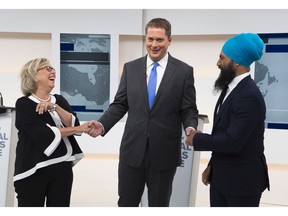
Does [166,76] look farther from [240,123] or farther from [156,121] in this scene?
[240,123]

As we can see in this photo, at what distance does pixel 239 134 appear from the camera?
1.96 metres

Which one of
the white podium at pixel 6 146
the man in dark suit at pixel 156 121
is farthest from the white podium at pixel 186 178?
the white podium at pixel 6 146

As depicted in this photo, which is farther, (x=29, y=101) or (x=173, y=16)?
(x=173, y=16)

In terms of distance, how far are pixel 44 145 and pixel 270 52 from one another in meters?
3.62

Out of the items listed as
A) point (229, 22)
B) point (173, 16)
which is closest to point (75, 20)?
point (173, 16)

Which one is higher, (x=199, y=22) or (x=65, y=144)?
(x=199, y=22)

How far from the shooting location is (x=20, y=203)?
2.37m

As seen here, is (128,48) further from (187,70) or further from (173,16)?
(187,70)

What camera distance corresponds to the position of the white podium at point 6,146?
3057 millimetres

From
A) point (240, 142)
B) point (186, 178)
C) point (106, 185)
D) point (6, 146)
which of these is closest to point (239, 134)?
point (240, 142)

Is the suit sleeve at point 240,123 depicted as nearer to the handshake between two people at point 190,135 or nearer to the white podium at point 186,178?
the handshake between two people at point 190,135

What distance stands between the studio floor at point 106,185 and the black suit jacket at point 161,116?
6.75 ft

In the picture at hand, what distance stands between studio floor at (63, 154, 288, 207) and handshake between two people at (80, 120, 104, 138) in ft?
6.15

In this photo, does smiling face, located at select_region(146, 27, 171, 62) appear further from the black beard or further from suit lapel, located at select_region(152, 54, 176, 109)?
the black beard
